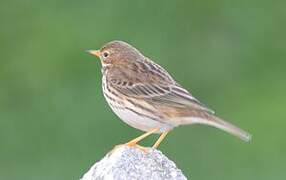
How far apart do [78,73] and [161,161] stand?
8532 mm

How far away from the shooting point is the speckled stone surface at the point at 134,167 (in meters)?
9.02

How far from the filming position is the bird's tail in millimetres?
10555

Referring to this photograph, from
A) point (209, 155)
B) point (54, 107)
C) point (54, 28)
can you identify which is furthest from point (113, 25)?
point (209, 155)

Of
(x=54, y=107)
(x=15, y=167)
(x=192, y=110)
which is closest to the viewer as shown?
(x=192, y=110)

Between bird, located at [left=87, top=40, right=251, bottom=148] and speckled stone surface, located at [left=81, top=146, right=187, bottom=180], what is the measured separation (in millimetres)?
1231

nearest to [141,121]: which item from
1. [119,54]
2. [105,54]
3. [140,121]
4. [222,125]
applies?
[140,121]

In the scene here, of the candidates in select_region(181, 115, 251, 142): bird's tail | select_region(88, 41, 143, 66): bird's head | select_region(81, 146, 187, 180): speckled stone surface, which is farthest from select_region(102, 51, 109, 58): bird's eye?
select_region(81, 146, 187, 180): speckled stone surface

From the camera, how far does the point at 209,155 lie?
16.3 metres

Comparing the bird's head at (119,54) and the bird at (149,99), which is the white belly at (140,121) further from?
the bird's head at (119,54)

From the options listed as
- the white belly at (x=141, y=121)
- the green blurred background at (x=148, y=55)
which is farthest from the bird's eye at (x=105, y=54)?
the green blurred background at (x=148, y=55)

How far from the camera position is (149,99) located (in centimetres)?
1130

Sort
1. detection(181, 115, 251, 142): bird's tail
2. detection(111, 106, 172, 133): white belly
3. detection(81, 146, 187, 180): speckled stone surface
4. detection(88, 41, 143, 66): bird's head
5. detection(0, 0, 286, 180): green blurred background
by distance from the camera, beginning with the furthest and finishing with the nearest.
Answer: detection(0, 0, 286, 180): green blurred background, detection(88, 41, 143, 66): bird's head, detection(111, 106, 172, 133): white belly, detection(181, 115, 251, 142): bird's tail, detection(81, 146, 187, 180): speckled stone surface

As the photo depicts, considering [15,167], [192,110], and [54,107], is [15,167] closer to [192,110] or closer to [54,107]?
[54,107]

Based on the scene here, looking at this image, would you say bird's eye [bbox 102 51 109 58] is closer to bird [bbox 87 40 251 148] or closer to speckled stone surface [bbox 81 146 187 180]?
bird [bbox 87 40 251 148]
